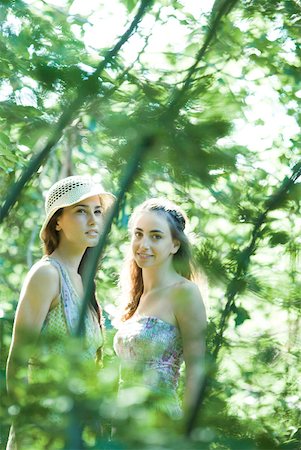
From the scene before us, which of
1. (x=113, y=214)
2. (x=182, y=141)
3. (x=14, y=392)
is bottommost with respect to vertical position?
(x=14, y=392)

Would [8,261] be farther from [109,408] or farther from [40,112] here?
[109,408]

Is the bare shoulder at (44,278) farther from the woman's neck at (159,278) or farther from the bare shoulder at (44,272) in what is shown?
the woman's neck at (159,278)

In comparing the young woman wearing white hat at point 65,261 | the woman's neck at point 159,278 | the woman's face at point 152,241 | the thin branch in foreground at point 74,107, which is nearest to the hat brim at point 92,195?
the young woman wearing white hat at point 65,261

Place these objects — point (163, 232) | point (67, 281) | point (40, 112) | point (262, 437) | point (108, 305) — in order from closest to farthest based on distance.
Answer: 1. point (262, 437)
2. point (40, 112)
3. point (67, 281)
4. point (163, 232)
5. point (108, 305)

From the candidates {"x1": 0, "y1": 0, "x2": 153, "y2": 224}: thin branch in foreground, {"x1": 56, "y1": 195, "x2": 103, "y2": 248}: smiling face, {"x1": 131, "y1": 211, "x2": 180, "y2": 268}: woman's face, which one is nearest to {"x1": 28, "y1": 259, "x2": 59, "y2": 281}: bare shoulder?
{"x1": 56, "y1": 195, "x2": 103, "y2": 248}: smiling face

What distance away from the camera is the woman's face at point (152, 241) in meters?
2.87

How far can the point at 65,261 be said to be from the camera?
8.98 feet

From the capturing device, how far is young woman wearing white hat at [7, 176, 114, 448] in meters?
2.56

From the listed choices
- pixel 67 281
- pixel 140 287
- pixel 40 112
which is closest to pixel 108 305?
pixel 140 287

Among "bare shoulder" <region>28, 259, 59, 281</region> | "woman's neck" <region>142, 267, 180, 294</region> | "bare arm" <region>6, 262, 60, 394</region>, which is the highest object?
"woman's neck" <region>142, 267, 180, 294</region>

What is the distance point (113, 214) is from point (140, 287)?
228cm

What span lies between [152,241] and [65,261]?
1.00ft

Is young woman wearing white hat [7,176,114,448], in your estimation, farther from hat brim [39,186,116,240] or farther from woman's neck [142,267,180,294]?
woman's neck [142,267,180,294]

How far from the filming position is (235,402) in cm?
90
